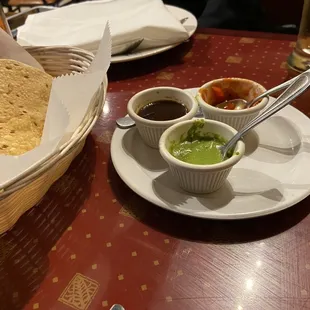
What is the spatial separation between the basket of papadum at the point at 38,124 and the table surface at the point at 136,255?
0.06 metres

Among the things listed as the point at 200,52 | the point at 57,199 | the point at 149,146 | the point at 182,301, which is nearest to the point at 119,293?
the point at 182,301

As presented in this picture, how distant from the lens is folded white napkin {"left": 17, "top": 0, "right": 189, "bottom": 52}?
1232 millimetres

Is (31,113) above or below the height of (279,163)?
above

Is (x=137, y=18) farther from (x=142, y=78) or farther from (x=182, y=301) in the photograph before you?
(x=182, y=301)

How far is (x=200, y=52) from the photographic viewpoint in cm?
131

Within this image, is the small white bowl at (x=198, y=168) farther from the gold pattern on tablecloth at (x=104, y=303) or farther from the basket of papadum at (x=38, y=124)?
the gold pattern on tablecloth at (x=104, y=303)

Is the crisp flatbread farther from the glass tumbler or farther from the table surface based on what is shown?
the glass tumbler

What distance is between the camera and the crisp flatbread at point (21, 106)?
2.28ft

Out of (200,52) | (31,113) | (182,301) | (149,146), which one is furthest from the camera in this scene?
(200,52)

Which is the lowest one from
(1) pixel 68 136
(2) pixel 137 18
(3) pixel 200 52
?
(3) pixel 200 52

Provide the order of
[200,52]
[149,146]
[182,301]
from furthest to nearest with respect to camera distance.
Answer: [200,52], [149,146], [182,301]

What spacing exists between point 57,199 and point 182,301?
1.07ft

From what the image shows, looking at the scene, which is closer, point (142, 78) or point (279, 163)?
point (279, 163)

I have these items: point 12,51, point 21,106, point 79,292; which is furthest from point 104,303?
point 12,51
